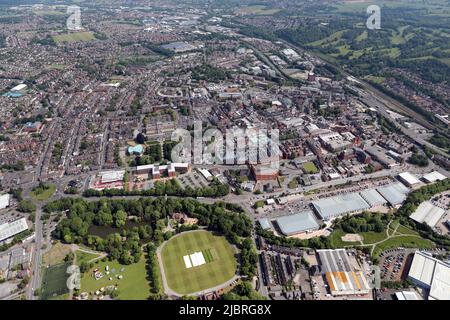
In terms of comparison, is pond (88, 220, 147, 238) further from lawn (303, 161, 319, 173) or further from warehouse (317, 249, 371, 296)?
lawn (303, 161, 319, 173)

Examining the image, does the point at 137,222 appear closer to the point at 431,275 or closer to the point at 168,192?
the point at 168,192

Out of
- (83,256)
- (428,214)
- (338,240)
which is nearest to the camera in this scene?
(83,256)

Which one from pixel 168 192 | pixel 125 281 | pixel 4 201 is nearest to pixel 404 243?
pixel 168 192

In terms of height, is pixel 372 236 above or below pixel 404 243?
above

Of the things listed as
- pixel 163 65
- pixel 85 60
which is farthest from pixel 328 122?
pixel 85 60

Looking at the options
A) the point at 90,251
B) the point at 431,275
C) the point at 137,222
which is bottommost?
the point at 90,251

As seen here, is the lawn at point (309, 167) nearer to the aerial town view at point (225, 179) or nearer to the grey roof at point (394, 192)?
the aerial town view at point (225, 179)

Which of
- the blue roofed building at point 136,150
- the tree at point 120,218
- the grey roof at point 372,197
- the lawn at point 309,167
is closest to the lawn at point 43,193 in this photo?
the tree at point 120,218

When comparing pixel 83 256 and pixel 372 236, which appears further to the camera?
pixel 372 236
